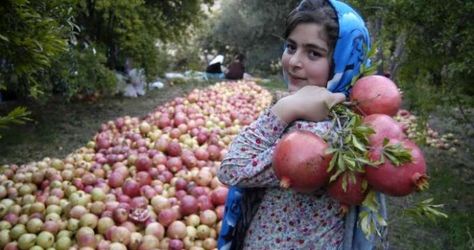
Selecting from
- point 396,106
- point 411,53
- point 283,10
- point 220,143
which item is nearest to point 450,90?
point 411,53

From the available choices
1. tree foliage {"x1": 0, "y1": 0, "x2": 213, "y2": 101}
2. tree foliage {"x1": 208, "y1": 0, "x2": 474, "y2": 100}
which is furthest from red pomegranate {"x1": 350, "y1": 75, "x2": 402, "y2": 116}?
tree foliage {"x1": 0, "y1": 0, "x2": 213, "y2": 101}

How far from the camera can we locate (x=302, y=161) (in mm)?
1222

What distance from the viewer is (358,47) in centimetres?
138

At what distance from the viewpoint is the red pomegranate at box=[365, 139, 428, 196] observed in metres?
1.13

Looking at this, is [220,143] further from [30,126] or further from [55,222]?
[30,126]

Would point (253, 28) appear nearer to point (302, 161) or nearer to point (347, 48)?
point (347, 48)

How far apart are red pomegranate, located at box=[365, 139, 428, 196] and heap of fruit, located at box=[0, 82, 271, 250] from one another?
2.33 m

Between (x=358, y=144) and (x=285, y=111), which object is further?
(x=285, y=111)

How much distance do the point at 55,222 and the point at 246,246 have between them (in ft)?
7.25

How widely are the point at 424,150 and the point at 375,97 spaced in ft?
18.6

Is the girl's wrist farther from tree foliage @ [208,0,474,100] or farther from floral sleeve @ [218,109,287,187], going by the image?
tree foliage @ [208,0,474,100]

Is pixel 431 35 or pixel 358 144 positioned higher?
pixel 358 144

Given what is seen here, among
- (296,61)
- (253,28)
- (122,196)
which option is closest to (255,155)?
(296,61)

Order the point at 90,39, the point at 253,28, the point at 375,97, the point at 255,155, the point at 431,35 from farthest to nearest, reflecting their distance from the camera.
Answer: the point at 253,28, the point at 90,39, the point at 431,35, the point at 255,155, the point at 375,97
